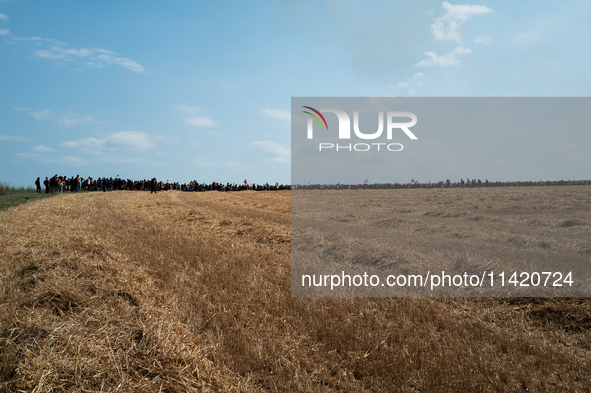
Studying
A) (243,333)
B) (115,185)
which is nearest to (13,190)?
(115,185)

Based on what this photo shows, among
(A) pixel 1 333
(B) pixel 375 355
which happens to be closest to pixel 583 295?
(B) pixel 375 355

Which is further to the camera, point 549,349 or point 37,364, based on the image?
point 549,349

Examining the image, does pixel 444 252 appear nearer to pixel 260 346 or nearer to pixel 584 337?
pixel 584 337

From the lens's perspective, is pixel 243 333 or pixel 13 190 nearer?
pixel 243 333

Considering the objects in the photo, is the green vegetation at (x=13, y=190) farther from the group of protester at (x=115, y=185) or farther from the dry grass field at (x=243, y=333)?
the dry grass field at (x=243, y=333)

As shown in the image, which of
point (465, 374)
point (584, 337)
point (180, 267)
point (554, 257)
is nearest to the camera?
point (465, 374)

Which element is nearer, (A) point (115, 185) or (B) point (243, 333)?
(B) point (243, 333)

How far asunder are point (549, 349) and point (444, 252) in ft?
17.4

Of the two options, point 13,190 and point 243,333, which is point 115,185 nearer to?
point 13,190

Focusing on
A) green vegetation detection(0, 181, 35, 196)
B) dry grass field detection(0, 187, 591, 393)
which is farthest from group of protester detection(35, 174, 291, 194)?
dry grass field detection(0, 187, 591, 393)

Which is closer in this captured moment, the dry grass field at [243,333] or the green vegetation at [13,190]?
the dry grass field at [243,333]

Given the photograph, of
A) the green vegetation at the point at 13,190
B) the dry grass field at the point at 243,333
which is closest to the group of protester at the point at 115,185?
the green vegetation at the point at 13,190

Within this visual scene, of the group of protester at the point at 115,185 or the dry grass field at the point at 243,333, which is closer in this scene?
the dry grass field at the point at 243,333

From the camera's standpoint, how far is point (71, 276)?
240 inches
